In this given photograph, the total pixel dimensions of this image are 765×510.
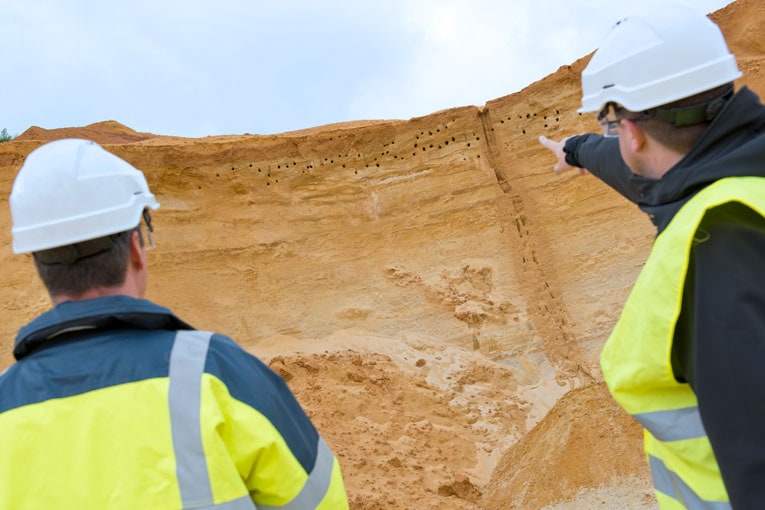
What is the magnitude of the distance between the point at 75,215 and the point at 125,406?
536 millimetres

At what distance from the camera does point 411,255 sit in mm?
11227

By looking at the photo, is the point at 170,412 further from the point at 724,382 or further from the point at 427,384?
the point at 427,384

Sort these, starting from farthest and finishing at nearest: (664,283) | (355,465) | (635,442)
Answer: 1. (355,465)
2. (635,442)
3. (664,283)

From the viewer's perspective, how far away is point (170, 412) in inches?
57.8

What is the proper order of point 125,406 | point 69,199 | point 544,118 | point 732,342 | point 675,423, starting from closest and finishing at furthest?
point 732,342 < point 125,406 < point 675,423 < point 69,199 < point 544,118

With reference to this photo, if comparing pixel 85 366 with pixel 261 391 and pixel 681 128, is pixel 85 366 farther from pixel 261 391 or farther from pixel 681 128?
pixel 681 128

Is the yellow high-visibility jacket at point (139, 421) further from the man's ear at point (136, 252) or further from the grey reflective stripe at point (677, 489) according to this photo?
the grey reflective stripe at point (677, 489)

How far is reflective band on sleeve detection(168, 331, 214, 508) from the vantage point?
1.44m

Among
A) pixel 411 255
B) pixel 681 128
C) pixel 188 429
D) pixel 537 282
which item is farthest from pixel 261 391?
pixel 411 255

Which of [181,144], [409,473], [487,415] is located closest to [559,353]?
[487,415]

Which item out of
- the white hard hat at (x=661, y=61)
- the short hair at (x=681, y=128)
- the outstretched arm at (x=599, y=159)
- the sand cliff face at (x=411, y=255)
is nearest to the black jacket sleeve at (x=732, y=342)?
the short hair at (x=681, y=128)

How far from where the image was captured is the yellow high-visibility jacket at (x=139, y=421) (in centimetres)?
143

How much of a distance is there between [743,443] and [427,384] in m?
7.48

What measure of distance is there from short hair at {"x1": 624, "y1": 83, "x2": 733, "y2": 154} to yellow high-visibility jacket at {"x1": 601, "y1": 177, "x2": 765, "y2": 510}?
196 millimetres
